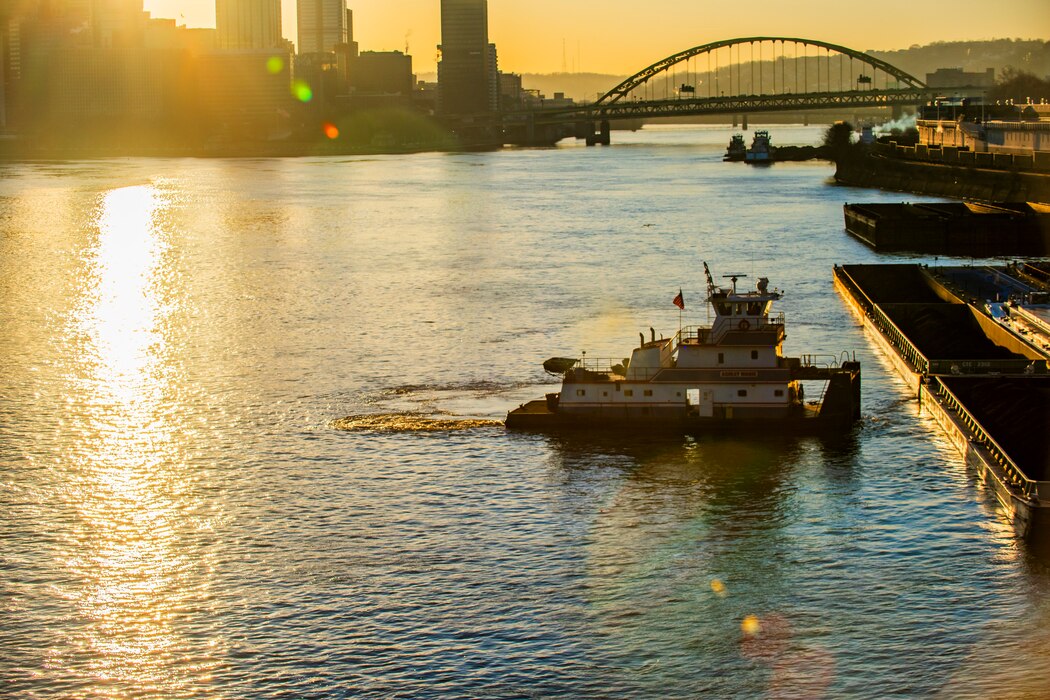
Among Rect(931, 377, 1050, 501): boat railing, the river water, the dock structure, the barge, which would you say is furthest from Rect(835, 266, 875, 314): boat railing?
the barge

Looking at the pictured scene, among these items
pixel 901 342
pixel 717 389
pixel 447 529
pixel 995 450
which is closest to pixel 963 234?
pixel 901 342

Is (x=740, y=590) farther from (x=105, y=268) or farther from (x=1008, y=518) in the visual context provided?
(x=105, y=268)

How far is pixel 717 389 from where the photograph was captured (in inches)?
1587

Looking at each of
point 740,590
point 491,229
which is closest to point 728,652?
point 740,590

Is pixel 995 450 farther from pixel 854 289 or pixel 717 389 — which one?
pixel 854 289

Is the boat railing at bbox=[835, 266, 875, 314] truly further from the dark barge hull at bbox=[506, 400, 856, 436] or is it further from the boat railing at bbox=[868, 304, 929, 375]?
the dark barge hull at bbox=[506, 400, 856, 436]

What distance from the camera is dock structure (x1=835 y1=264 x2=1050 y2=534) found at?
34969mm

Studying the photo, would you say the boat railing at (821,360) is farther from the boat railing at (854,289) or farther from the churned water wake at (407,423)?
the churned water wake at (407,423)

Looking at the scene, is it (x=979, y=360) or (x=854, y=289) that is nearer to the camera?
(x=979, y=360)

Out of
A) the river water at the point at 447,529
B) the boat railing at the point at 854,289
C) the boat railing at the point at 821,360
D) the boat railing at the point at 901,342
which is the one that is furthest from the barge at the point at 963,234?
the boat railing at the point at 821,360

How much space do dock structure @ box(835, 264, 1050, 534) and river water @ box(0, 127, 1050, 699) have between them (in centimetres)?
79

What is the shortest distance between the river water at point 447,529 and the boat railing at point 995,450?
0.85m

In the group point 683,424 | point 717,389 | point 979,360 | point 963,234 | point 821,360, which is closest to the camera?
point 683,424

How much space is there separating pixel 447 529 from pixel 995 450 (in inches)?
538
